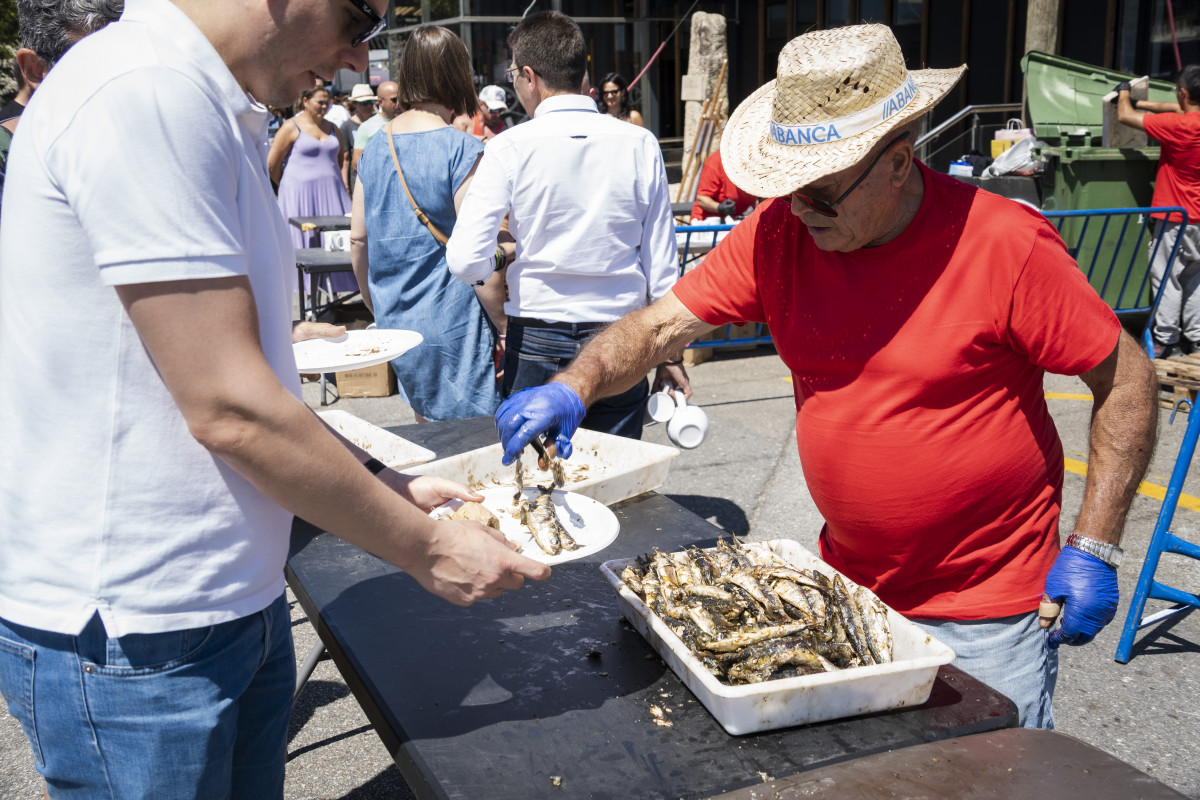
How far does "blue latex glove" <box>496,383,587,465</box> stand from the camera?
2.21 metres

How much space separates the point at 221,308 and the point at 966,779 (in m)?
1.33

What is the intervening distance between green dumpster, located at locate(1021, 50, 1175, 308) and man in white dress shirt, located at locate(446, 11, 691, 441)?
513 centimetres

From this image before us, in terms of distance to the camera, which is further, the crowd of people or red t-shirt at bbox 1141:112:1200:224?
red t-shirt at bbox 1141:112:1200:224

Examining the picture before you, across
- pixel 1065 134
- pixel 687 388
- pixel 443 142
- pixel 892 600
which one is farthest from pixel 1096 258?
pixel 892 600

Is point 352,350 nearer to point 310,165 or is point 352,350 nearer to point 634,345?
point 634,345

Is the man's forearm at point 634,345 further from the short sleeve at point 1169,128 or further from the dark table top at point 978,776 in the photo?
the short sleeve at point 1169,128

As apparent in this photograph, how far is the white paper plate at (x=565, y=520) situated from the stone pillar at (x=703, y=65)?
11.5 metres

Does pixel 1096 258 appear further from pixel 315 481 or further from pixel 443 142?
pixel 315 481

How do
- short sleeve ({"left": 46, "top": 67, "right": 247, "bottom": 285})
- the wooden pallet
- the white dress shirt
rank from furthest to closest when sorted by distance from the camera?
the wooden pallet < the white dress shirt < short sleeve ({"left": 46, "top": 67, "right": 247, "bottom": 285})

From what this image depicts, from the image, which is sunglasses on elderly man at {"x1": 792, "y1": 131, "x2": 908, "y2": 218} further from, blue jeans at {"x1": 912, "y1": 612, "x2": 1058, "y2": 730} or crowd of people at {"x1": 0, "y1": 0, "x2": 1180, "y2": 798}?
blue jeans at {"x1": 912, "y1": 612, "x2": 1058, "y2": 730}

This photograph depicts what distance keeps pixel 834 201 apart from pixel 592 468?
1.33 m

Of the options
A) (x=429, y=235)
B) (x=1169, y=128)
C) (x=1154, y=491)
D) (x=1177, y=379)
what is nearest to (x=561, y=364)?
(x=429, y=235)

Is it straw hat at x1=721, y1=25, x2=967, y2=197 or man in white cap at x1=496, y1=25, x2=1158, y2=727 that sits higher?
straw hat at x1=721, y1=25, x2=967, y2=197

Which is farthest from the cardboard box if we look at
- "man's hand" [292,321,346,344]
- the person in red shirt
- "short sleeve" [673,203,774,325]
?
the person in red shirt
